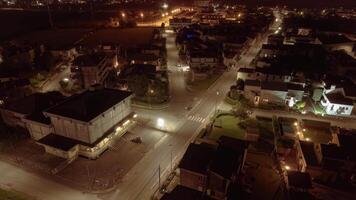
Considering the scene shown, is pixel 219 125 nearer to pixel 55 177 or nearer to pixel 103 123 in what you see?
pixel 103 123

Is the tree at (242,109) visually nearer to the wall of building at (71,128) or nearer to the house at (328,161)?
the house at (328,161)

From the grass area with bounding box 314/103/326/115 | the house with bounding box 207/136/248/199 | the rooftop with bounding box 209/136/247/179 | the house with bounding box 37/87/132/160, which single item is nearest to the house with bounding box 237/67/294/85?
the grass area with bounding box 314/103/326/115

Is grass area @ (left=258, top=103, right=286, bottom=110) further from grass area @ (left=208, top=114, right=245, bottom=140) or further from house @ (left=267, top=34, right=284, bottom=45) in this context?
house @ (left=267, top=34, right=284, bottom=45)

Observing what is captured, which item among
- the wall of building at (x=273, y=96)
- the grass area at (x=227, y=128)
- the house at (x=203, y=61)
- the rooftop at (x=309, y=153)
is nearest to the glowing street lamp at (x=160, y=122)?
the grass area at (x=227, y=128)

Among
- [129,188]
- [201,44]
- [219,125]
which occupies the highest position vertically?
[201,44]

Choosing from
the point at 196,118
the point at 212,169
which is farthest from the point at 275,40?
the point at 212,169

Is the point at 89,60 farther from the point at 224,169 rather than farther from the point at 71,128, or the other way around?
the point at 224,169

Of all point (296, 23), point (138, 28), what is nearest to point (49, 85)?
point (138, 28)
